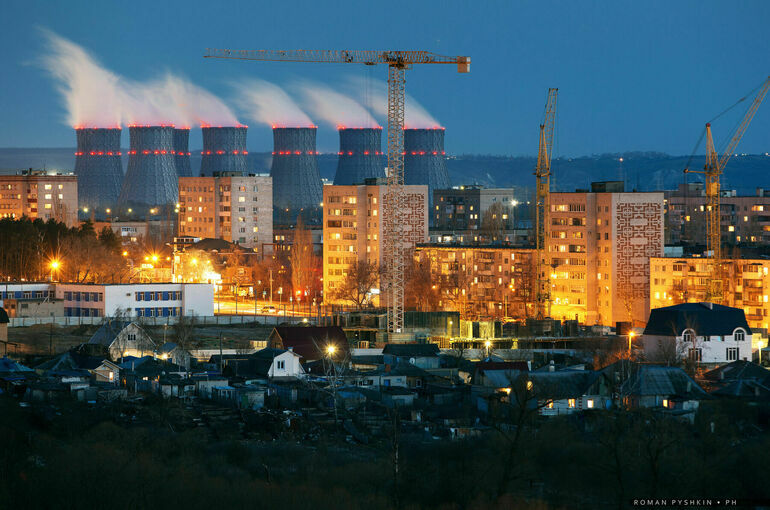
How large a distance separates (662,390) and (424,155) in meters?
54.8

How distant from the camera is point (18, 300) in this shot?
32219 mm

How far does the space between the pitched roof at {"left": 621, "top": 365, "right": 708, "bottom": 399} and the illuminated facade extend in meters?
13.8

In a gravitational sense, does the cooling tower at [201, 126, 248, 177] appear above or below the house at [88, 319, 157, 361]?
above

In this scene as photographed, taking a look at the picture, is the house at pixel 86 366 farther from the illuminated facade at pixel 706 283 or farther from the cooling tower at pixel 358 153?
the cooling tower at pixel 358 153

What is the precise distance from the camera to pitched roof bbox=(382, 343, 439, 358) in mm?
26578

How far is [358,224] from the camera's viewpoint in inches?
1806

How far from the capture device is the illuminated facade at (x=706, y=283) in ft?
121

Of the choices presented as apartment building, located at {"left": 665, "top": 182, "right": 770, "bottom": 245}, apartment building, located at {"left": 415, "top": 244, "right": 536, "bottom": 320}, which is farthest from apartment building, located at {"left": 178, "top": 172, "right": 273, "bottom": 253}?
apartment building, located at {"left": 665, "top": 182, "right": 770, "bottom": 245}

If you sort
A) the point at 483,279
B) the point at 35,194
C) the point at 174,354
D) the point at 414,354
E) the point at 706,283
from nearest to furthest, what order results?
the point at 174,354
the point at 414,354
the point at 706,283
the point at 483,279
the point at 35,194

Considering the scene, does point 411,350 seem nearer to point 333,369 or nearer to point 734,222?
point 333,369

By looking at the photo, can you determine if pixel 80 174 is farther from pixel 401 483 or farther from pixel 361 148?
pixel 401 483

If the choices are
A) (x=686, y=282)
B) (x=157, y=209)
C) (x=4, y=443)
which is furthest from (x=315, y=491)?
(x=157, y=209)

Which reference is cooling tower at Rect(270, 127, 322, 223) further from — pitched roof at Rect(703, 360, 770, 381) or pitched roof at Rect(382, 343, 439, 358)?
pitched roof at Rect(703, 360, 770, 381)

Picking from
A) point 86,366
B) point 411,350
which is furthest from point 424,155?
point 86,366
